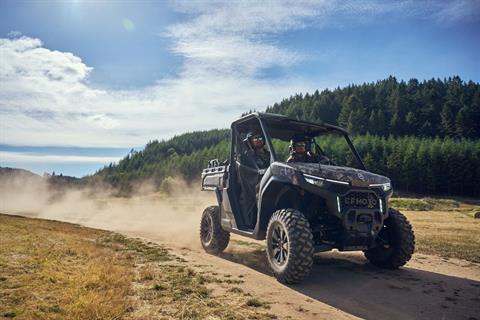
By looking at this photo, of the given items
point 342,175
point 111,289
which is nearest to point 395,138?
point 342,175

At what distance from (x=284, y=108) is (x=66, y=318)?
6308 inches

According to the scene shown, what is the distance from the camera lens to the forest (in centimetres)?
7075

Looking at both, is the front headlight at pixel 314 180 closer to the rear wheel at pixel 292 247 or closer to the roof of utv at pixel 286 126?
the rear wheel at pixel 292 247

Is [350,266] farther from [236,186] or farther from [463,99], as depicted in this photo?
[463,99]

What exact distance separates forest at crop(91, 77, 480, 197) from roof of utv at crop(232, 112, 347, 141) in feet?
165

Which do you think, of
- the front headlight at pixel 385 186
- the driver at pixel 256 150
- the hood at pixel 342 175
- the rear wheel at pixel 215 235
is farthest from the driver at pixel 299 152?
the rear wheel at pixel 215 235

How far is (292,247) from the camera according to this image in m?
5.57

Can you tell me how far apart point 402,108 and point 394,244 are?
13328 centimetres

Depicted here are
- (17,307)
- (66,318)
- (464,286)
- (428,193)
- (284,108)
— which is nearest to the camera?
(66,318)

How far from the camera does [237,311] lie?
4.30 m

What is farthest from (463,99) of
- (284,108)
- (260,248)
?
(260,248)

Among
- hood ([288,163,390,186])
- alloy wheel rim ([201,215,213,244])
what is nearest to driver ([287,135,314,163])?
hood ([288,163,390,186])

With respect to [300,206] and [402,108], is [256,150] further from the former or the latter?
[402,108]

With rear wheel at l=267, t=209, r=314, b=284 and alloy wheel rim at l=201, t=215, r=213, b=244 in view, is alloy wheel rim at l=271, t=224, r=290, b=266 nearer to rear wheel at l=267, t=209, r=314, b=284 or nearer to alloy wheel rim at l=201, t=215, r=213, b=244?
rear wheel at l=267, t=209, r=314, b=284
